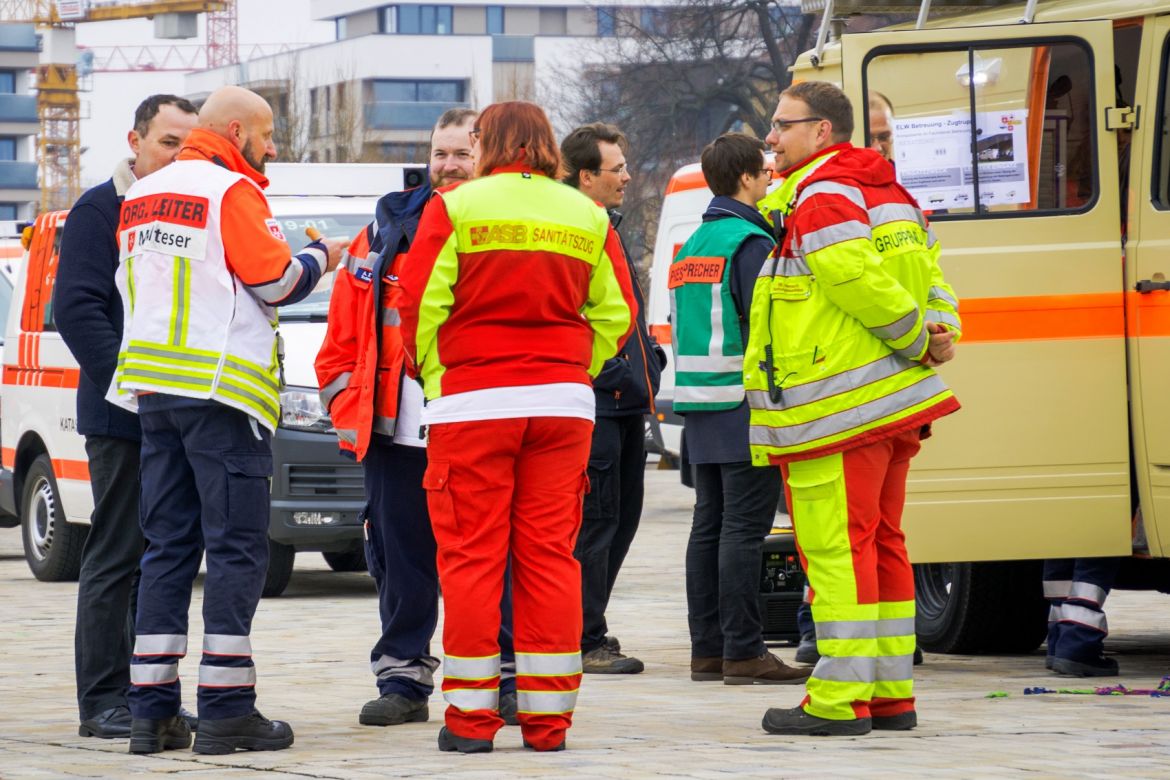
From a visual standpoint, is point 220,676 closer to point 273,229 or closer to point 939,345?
point 273,229

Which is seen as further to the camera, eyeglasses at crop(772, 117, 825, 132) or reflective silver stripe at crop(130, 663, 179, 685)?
eyeglasses at crop(772, 117, 825, 132)

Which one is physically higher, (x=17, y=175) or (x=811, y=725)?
(x=17, y=175)

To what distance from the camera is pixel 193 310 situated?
6344 mm

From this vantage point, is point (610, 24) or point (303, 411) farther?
point (610, 24)

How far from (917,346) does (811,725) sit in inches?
47.4

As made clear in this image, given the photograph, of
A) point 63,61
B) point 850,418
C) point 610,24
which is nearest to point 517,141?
point 850,418

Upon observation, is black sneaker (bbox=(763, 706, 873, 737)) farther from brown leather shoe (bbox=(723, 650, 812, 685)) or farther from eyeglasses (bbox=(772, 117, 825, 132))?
eyeglasses (bbox=(772, 117, 825, 132))

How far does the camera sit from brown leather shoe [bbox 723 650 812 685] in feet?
26.7

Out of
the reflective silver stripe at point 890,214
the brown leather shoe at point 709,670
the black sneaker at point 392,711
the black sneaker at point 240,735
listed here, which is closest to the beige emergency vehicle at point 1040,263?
the brown leather shoe at point 709,670

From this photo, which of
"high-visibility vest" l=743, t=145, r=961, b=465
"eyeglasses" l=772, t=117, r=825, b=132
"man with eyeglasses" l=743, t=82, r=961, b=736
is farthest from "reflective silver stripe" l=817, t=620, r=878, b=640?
"eyeglasses" l=772, t=117, r=825, b=132

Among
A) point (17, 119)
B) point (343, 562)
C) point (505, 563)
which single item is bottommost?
point (343, 562)

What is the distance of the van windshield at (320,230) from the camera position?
1210 centimetres

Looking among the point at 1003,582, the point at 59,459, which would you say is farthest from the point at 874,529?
the point at 59,459

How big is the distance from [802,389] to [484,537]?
1.09 meters
